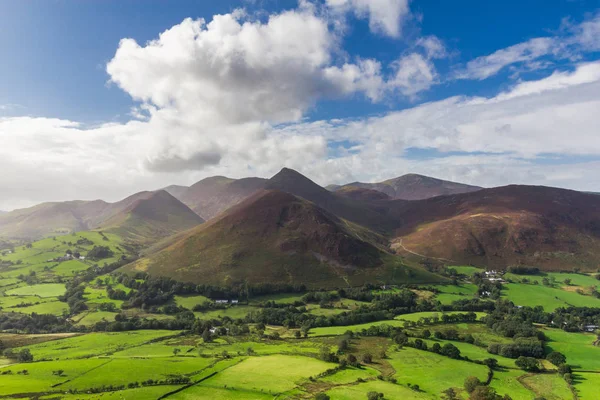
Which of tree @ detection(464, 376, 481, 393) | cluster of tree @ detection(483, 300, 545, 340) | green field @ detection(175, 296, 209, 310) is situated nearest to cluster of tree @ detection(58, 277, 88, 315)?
green field @ detection(175, 296, 209, 310)

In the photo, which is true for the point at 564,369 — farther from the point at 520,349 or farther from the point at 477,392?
the point at 477,392

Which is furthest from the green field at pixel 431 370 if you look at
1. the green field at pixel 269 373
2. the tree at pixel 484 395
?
the green field at pixel 269 373

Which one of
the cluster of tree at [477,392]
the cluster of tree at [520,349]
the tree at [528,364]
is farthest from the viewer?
the cluster of tree at [520,349]

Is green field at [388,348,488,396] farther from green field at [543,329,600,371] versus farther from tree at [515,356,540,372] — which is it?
green field at [543,329,600,371]

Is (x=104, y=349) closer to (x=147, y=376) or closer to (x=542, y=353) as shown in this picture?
(x=147, y=376)

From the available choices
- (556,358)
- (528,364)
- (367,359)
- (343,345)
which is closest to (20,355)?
(343,345)

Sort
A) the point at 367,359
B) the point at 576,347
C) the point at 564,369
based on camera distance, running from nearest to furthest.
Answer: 1. the point at 564,369
2. the point at 367,359
3. the point at 576,347

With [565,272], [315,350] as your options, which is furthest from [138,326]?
[565,272]

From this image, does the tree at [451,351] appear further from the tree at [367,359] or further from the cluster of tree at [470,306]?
the cluster of tree at [470,306]
